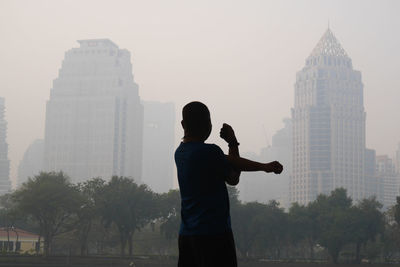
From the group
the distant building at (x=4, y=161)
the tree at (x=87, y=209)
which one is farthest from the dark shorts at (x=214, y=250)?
the distant building at (x=4, y=161)

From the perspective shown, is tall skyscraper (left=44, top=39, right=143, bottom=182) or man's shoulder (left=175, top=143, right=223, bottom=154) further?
tall skyscraper (left=44, top=39, right=143, bottom=182)

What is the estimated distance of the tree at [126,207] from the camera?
59875mm

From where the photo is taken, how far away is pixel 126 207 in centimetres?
6041

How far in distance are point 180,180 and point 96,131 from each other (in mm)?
180288

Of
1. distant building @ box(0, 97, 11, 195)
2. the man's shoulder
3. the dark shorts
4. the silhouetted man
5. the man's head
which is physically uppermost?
distant building @ box(0, 97, 11, 195)

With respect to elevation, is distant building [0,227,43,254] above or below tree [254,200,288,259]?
below

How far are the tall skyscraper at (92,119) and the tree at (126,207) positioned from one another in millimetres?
116263

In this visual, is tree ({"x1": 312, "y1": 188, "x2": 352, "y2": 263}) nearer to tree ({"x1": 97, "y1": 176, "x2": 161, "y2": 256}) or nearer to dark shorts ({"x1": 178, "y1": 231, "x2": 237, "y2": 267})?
tree ({"x1": 97, "y1": 176, "x2": 161, "y2": 256})

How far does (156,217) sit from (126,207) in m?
4.29

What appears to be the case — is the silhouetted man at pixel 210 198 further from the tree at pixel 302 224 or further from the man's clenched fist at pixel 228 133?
the tree at pixel 302 224

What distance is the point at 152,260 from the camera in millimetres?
54156

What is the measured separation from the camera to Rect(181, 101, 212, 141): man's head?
3320 mm

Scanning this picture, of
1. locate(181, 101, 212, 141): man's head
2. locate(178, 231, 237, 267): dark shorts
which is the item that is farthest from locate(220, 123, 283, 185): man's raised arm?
locate(178, 231, 237, 267): dark shorts

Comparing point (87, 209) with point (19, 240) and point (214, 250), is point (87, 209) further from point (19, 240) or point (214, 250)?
point (214, 250)
